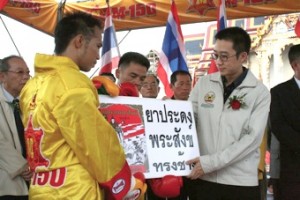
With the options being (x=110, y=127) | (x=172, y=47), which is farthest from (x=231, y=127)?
(x=172, y=47)

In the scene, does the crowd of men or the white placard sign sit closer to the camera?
the crowd of men

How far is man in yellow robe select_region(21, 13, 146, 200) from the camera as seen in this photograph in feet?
4.46

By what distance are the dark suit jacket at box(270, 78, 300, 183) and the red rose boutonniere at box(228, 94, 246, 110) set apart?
694mm

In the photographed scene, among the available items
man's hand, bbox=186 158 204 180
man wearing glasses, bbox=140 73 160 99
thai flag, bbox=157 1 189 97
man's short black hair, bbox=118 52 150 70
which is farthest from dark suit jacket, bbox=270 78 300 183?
thai flag, bbox=157 1 189 97

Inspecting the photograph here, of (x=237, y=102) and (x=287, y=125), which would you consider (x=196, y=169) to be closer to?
(x=237, y=102)

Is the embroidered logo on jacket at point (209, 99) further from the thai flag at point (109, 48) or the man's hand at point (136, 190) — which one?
the thai flag at point (109, 48)

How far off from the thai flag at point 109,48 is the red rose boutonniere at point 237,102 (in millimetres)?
3007

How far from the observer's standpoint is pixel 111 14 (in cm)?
519

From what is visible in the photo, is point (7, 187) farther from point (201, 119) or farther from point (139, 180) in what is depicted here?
point (201, 119)

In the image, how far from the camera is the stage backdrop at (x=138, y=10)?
4.63 m

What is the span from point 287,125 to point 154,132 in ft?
3.53

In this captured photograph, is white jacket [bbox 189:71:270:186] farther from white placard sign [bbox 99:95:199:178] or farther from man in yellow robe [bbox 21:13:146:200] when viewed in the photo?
man in yellow robe [bbox 21:13:146:200]

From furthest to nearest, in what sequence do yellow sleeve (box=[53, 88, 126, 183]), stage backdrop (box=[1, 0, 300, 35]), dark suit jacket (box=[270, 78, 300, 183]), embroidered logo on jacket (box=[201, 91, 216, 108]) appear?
stage backdrop (box=[1, 0, 300, 35]), dark suit jacket (box=[270, 78, 300, 183]), embroidered logo on jacket (box=[201, 91, 216, 108]), yellow sleeve (box=[53, 88, 126, 183])

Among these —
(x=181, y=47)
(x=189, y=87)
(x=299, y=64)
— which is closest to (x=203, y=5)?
(x=181, y=47)
